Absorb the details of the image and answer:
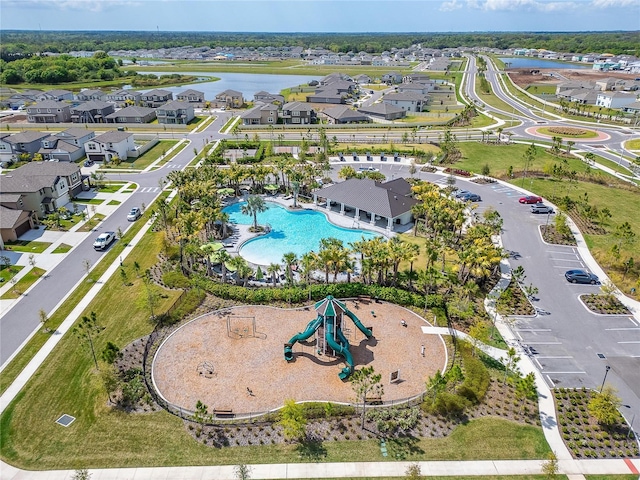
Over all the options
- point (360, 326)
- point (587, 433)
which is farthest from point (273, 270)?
point (587, 433)

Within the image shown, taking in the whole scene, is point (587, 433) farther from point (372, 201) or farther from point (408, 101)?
point (408, 101)

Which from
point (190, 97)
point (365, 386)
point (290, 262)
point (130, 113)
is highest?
point (190, 97)

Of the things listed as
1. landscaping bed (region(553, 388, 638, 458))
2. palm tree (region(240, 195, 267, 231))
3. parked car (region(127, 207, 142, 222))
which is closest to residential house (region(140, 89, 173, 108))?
parked car (region(127, 207, 142, 222))

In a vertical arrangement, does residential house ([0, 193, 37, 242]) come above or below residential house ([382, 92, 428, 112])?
below

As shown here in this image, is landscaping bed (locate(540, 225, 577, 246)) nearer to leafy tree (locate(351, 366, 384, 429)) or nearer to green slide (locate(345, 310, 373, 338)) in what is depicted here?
green slide (locate(345, 310, 373, 338))

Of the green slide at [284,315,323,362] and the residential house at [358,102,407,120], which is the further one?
the residential house at [358,102,407,120]

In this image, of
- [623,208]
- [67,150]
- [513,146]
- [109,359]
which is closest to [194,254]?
[109,359]
